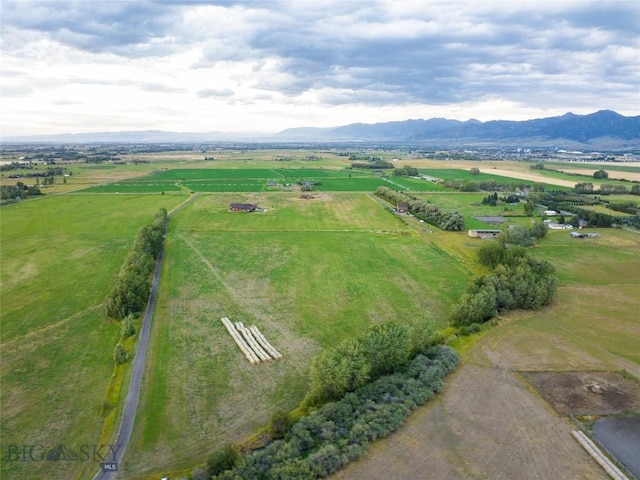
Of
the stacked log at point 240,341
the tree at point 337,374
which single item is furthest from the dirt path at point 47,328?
the tree at point 337,374

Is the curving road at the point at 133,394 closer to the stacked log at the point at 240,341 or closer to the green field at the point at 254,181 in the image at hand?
the stacked log at the point at 240,341

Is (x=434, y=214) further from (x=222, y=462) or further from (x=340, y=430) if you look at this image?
(x=222, y=462)

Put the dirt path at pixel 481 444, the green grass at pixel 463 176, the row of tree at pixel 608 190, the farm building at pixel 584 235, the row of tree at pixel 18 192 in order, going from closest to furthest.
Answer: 1. the dirt path at pixel 481 444
2. the farm building at pixel 584 235
3. the row of tree at pixel 18 192
4. the row of tree at pixel 608 190
5. the green grass at pixel 463 176

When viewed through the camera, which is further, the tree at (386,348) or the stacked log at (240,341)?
the stacked log at (240,341)

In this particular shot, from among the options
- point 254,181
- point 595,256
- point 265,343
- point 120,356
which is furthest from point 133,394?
point 254,181

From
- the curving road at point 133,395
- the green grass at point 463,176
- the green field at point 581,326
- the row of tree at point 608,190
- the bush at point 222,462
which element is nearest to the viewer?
the bush at point 222,462

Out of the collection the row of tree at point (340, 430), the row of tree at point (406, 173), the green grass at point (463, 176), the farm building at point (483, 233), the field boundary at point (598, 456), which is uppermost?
the row of tree at point (406, 173)

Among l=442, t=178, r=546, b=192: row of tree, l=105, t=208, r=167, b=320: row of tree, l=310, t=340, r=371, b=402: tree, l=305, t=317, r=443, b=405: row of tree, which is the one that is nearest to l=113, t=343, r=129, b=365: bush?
l=105, t=208, r=167, b=320: row of tree

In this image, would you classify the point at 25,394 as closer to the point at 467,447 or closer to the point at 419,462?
the point at 419,462
